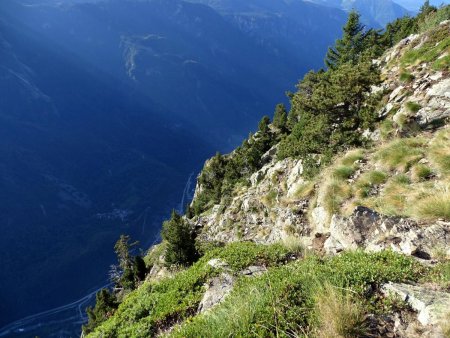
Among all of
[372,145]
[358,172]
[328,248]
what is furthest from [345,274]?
[372,145]

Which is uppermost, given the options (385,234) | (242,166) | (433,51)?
(242,166)

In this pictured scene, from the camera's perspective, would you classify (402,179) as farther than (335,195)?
No

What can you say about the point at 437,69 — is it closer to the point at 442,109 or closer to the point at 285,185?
the point at 442,109

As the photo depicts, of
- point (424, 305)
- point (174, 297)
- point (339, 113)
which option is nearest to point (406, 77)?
point (339, 113)

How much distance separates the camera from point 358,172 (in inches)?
611

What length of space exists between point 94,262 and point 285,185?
637ft

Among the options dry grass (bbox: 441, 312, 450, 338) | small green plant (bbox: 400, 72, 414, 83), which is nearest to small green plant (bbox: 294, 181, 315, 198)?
small green plant (bbox: 400, 72, 414, 83)

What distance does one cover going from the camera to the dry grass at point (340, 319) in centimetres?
480

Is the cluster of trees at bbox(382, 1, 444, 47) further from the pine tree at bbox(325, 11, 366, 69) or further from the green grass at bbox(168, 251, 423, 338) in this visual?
the green grass at bbox(168, 251, 423, 338)

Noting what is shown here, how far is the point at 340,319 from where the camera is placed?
190 inches

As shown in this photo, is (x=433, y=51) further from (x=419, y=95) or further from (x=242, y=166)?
(x=242, y=166)

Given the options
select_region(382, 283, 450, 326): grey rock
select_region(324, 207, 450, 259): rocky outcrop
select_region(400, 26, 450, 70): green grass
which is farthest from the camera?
select_region(400, 26, 450, 70): green grass

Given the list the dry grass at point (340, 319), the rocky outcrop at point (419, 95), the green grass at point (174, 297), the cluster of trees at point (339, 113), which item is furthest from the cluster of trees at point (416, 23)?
the dry grass at point (340, 319)

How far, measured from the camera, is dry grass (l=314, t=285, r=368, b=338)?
480cm
